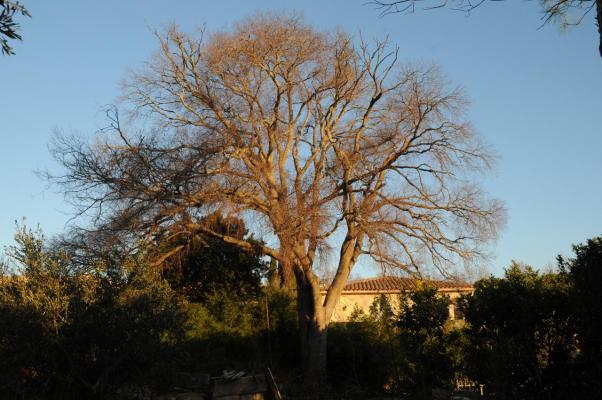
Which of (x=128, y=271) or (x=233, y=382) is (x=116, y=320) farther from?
(x=233, y=382)

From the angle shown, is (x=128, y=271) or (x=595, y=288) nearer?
(x=595, y=288)

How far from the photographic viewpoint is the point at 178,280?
21891mm

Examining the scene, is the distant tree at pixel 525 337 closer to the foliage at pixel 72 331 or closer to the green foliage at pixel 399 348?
the green foliage at pixel 399 348

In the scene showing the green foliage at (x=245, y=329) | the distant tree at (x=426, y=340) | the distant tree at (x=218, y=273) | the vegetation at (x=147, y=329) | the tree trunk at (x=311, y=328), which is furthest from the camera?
the distant tree at (x=218, y=273)

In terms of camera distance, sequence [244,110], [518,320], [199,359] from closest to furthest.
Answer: [518,320] → [199,359] → [244,110]

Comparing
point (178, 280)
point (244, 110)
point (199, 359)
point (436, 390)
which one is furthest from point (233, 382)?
point (244, 110)

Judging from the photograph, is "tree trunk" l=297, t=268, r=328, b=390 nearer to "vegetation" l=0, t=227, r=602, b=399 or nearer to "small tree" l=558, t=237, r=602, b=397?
"vegetation" l=0, t=227, r=602, b=399

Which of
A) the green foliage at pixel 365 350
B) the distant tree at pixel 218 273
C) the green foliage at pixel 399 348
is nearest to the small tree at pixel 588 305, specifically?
the green foliage at pixel 399 348

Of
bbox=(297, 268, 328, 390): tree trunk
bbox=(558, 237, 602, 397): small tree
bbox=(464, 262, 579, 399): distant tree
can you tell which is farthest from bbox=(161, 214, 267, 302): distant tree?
bbox=(558, 237, 602, 397): small tree

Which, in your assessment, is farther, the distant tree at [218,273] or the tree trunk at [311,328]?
the distant tree at [218,273]

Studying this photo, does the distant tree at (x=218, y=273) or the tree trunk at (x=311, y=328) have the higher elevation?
the distant tree at (x=218, y=273)

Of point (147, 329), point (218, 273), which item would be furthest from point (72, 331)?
point (218, 273)

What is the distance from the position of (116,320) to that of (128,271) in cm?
140

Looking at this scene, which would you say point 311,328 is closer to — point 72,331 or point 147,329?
point 147,329
